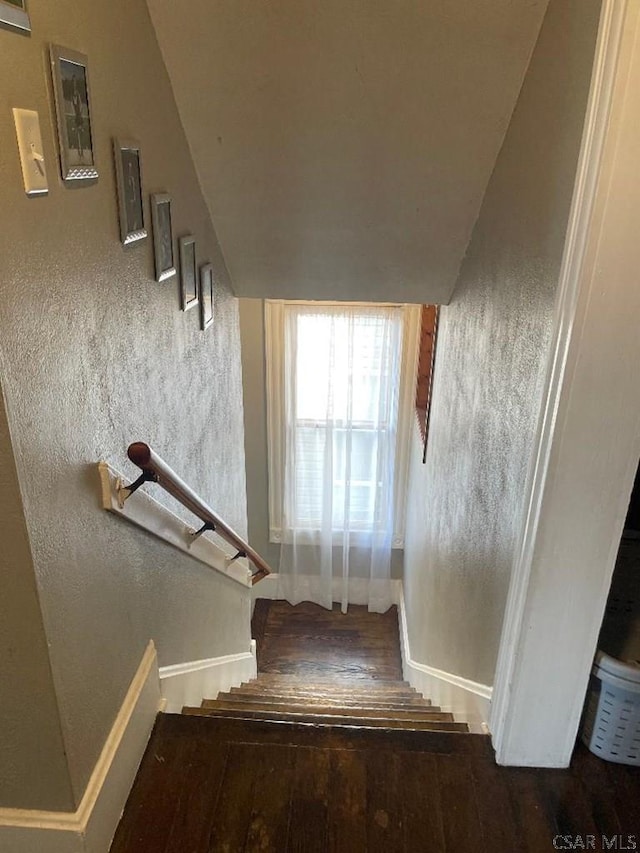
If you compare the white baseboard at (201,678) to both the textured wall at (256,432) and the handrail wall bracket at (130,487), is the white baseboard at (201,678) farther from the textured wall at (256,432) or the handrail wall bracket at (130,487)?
the textured wall at (256,432)

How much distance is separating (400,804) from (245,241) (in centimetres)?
189

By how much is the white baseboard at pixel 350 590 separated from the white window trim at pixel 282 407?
0.36 meters

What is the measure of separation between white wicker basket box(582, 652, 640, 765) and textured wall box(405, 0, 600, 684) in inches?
10.6

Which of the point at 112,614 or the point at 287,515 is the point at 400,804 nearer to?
the point at 112,614

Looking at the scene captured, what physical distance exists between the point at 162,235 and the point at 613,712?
171cm

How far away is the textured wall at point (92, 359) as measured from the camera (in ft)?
3.22

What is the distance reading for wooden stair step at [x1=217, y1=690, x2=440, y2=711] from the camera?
105 inches

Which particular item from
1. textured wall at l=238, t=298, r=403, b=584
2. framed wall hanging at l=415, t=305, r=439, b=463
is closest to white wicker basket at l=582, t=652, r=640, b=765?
framed wall hanging at l=415, t=305, r=439, b=463

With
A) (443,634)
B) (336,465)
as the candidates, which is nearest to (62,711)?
(443,634)

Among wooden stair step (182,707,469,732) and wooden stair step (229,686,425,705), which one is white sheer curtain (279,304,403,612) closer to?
wooden stair step (229,686,425,705)

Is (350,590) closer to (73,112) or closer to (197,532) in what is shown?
(197,532)

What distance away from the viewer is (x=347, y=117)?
5.87 ft

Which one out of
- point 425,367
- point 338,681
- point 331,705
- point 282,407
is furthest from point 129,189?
point 338,681

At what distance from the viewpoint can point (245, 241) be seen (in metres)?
2.36
